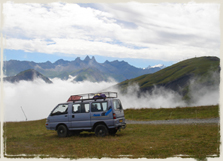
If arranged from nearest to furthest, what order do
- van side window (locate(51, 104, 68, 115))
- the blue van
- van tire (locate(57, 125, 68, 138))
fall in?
1. the blue van
2. van tire (locate(57, 125, 68, 138))
3. van side window (locate(51, 104, 68, 115))

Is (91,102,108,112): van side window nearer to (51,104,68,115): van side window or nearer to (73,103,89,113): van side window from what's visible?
(73,103,89,113): van side window

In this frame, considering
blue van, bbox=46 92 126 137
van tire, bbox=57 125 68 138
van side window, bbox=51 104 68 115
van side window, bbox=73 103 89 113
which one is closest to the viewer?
blue van, bbox=46 92 126 137

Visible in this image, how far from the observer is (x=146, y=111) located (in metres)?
46.6

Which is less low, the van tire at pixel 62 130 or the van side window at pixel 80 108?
the van side window at pixel 80 108

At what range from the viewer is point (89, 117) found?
1789 cm

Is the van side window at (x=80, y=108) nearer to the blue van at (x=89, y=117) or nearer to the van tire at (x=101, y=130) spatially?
the blue van at (x=89, y=117)

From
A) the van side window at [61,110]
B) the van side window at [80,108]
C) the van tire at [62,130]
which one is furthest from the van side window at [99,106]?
the van tire at [62,130]

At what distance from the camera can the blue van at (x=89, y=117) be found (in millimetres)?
17484

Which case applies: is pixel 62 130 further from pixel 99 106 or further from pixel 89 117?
pixel 99 106

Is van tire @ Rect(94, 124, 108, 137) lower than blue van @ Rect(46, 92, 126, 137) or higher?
lower

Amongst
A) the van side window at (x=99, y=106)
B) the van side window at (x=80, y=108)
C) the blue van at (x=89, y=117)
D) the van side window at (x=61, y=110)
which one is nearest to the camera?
the blue van at (x=89, y=117)

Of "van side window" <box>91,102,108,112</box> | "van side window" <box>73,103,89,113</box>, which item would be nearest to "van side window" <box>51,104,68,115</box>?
"van side window" <box>73,103,89,113</box>

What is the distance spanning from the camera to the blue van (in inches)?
688

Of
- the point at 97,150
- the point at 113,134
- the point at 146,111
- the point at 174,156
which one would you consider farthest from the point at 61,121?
the point at 146,111
